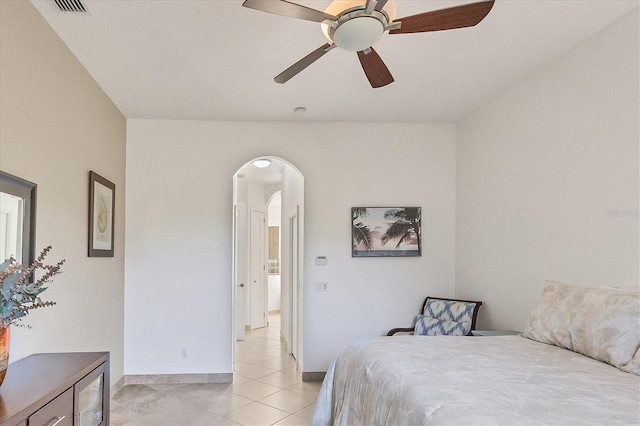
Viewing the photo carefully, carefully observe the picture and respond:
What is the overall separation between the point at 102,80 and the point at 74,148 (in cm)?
72

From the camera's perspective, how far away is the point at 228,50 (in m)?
2.97

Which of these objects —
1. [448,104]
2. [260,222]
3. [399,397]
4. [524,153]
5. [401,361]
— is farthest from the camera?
[260,222]

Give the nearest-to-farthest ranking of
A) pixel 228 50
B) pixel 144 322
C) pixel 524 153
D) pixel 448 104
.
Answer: pixel 228 50, pixel 524 153, pixel 448 104, pixel 144 322

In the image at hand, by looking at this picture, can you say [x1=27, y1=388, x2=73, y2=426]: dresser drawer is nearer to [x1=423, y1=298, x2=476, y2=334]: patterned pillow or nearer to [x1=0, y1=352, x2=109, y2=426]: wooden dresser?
[x1=0, y1=352, x2=109, y2=426]: wooden dresser

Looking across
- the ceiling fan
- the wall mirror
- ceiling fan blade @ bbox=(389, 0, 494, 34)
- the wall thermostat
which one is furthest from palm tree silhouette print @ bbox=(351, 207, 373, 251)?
the wall mirror

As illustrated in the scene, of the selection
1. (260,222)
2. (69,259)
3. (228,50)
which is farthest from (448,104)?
(260,222)

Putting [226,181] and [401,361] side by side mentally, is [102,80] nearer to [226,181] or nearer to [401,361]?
[226,181]

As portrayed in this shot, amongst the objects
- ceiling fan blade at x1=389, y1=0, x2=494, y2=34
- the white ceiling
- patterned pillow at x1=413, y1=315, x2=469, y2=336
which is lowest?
patterned pillow at x1=413, y1=315, x2=469, y2=336

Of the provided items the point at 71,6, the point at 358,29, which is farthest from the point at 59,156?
the point at 358,29

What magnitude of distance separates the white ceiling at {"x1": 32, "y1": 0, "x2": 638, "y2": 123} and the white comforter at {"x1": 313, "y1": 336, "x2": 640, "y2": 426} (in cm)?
189

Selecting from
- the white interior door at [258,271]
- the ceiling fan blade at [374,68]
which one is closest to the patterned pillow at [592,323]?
the ceiling fan blade at [374,68]

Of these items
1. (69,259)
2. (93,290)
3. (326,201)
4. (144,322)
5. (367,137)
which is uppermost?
(367,137)

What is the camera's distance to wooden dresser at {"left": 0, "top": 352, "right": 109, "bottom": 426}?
1.59 m

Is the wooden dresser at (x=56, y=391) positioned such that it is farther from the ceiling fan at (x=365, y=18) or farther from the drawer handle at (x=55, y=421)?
the ceiling fan at (x=365, y=18)
